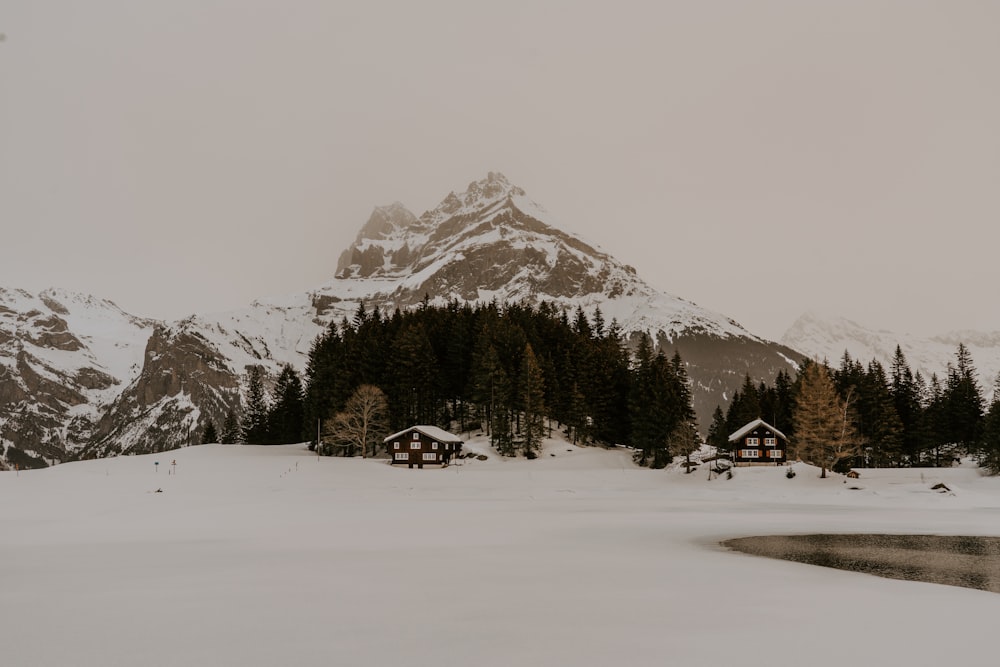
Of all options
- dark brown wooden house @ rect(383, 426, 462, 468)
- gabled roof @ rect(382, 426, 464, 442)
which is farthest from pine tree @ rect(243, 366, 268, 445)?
dark brown wooden house @ rect(383, 426, 462, 468)

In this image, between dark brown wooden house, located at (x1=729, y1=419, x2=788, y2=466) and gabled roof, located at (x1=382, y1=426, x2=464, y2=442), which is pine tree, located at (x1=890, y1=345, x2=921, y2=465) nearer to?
dark brown wooden house, located at (x1=729, y1=419, x2=788, y2=466)

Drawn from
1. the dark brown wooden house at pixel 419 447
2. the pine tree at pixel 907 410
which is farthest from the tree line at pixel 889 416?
the dark brown wooden house at pixel 419 447

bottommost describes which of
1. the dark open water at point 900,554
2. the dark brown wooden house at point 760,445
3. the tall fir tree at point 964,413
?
the dark open water at point 900,554

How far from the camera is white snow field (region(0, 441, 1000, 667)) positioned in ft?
38.7

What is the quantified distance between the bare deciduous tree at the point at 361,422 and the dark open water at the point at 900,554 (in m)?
63.1

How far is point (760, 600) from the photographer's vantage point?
1625 centimetres

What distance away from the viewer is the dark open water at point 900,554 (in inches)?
795

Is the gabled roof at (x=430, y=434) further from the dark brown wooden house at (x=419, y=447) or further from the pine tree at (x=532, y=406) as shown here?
the pine tree at (x=532, y=406)

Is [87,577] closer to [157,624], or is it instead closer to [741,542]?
[157,624]

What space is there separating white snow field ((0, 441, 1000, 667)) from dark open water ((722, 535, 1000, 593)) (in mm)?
1633

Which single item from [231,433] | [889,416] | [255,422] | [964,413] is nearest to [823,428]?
[889,416]

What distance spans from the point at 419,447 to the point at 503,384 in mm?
14468

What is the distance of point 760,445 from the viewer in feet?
282

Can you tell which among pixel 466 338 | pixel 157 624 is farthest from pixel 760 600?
pixel 466 338
